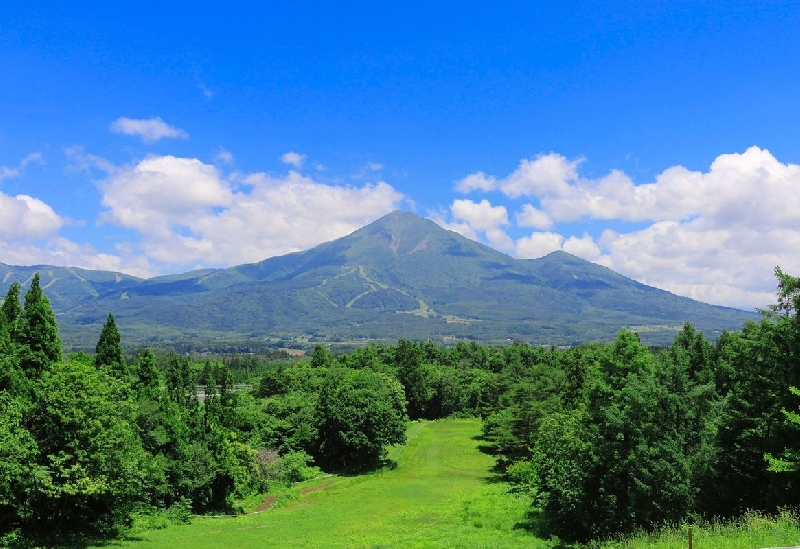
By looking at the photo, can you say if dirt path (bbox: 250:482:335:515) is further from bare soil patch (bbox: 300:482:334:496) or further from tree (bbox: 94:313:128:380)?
tree (bbox: 94:313:128:380)

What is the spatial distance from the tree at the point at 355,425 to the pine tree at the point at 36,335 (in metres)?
35.6

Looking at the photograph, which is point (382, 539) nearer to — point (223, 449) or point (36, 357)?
point (223, 449)

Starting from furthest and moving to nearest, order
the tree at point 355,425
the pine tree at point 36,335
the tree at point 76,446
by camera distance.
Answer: the tree at point 355,425 → the pine tree at point 36,335 → the tree at point 76,446

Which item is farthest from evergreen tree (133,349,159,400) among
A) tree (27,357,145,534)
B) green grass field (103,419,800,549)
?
tree (27,357,145,534)

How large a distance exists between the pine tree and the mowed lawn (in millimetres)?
9381

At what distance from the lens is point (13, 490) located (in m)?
20.2

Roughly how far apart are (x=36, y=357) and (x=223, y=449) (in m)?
15.3

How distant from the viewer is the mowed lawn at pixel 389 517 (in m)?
26.3

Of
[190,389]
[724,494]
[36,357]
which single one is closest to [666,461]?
[724,494]

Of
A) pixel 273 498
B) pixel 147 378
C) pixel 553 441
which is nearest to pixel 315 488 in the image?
pixel 273 498

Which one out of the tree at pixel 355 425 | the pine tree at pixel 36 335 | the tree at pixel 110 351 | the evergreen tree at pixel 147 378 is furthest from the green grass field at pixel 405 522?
the tree at pixel 110 351

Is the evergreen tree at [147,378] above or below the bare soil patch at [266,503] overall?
above

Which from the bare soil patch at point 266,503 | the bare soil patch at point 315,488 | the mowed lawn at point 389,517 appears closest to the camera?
the mowed lawn at point 389,517

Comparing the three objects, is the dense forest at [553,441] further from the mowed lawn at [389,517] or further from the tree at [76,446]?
the mowed lawn at [389,517]
